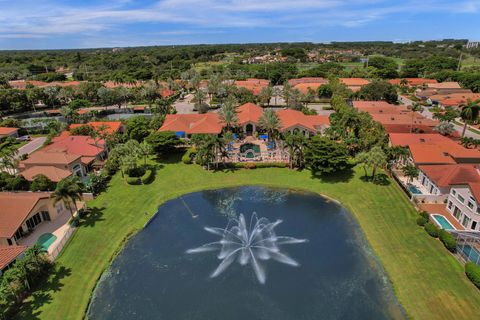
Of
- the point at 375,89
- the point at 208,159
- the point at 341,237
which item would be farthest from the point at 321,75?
the point at 341,237

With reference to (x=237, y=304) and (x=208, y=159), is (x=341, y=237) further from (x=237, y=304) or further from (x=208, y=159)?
(x=208, y=159)

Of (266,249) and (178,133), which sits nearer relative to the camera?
(266,249)

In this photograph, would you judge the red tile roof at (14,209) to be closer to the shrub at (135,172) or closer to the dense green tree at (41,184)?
the dense green tree at (41,184)

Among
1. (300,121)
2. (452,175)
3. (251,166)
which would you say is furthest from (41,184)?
(452,175)

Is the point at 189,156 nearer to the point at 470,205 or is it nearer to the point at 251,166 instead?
the point at 251,166

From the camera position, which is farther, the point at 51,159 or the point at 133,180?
the point at 51,159

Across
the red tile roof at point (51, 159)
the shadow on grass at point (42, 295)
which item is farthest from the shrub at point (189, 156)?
the shadow on grass at point (42, 295)
